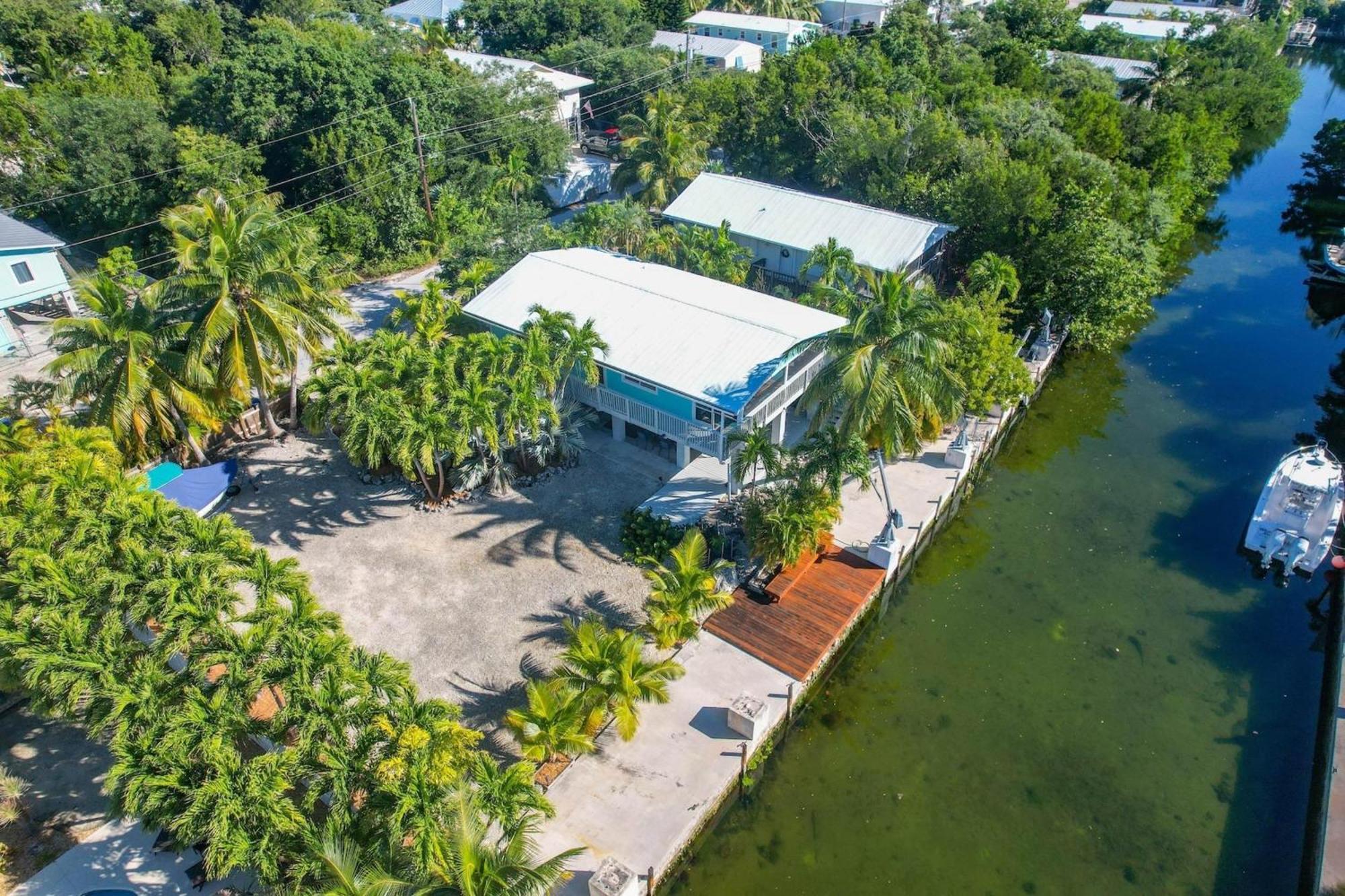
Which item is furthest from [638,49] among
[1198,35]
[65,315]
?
[1198,35]

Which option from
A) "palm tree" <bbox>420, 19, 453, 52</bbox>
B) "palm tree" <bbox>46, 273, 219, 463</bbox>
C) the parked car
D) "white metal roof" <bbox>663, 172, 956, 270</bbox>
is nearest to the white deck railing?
"white metal roof" <bbox>663, 172, 956, 270</bbox>

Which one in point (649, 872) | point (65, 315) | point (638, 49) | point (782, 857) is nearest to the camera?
point (649, 872)

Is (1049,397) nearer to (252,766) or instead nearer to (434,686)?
(434,686)

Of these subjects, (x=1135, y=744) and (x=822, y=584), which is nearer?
(x=1135, y=744)

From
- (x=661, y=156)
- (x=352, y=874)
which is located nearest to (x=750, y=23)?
(x=661, y=156)

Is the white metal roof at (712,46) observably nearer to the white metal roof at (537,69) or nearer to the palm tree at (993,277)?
the white metal roof at (537,69)

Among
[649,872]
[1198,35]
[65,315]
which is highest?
[1198,35]

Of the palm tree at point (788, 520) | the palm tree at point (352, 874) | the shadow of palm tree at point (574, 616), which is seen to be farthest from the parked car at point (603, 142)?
the palm tree at point (352, 874)

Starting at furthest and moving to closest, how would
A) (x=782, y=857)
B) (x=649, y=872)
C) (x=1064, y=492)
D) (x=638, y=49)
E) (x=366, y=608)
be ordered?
(x=638, y=49), (x=1064, y=492), (x=366, y=608), (x=782, y=857), (x=649, y=872)

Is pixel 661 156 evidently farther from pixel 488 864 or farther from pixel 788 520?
pixel 488 864
